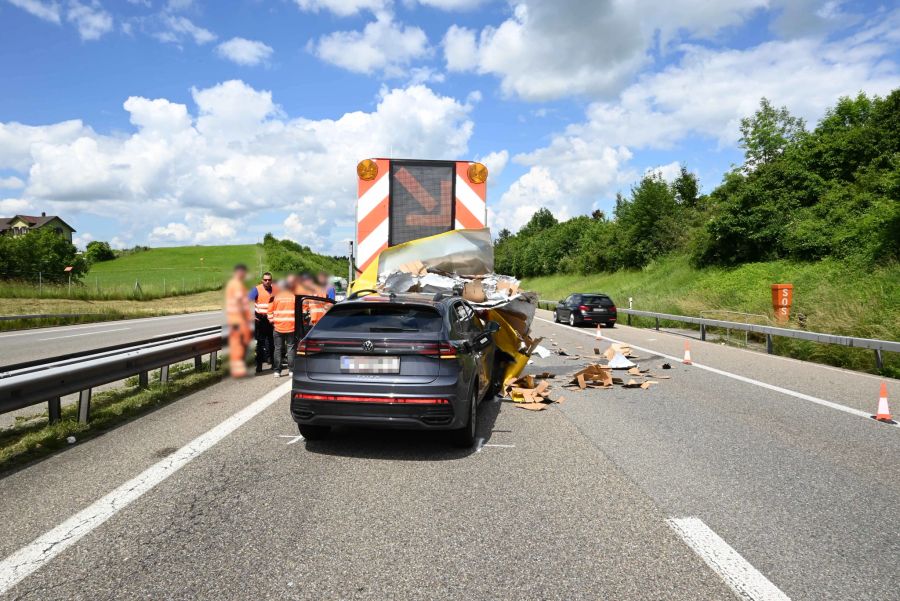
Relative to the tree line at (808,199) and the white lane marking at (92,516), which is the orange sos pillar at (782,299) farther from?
the white lane marking at (92,516)

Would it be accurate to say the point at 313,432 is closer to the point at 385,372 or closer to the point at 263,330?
the point at 385,372

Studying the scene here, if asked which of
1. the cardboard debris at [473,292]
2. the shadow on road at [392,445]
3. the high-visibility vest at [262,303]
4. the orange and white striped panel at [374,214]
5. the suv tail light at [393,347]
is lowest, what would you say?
the shadow on road at [392,445]

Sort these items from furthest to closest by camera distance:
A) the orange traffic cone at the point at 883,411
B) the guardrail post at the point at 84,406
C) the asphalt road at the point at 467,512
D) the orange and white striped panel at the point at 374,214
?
the orange and white striped panel at the point at 374,214 < the orange traffic cone at the point at 883,411 < the guardrail post at the point at 84,406 < the asphalt road at the point at 467,512

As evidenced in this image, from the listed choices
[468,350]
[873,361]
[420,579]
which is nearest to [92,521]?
[420,579]

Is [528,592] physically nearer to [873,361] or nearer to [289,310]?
[289,310]

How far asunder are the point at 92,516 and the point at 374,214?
5613 millimetres

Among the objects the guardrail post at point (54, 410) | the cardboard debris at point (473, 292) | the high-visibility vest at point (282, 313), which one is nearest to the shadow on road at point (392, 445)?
the cardboard debris at point (473, 292)

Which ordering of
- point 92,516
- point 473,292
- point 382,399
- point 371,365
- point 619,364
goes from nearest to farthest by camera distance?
1. point 92,516
2. point 382,399
3. point 371,365
4. point 473,292
5. point 619,364

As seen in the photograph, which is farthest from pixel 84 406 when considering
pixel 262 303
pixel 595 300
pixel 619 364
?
pixel 595 300

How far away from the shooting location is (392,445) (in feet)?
20.7

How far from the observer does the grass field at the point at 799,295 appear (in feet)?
45.7

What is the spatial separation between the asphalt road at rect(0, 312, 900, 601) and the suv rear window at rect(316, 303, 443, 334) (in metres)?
1.17

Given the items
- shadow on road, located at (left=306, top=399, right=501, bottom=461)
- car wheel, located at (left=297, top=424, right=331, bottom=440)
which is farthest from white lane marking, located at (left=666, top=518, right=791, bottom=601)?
car wheel, located at (left=297, top=424, right=331, bottom=440)

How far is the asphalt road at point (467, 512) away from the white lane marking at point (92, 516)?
2cm
